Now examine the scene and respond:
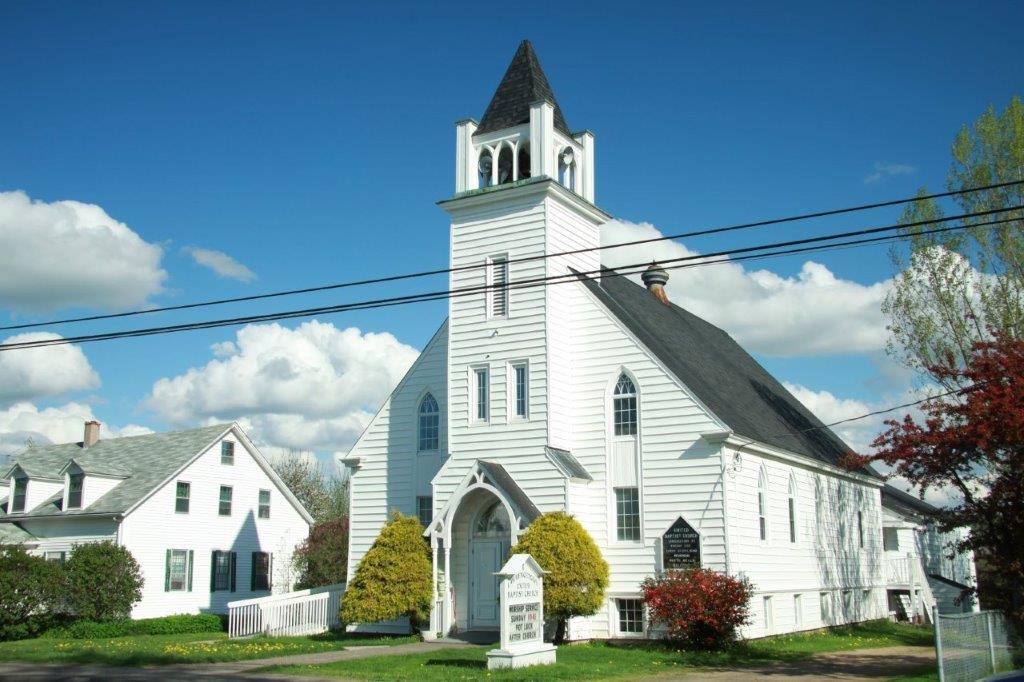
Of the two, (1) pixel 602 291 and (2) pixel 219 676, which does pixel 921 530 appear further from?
(2) pixel 219 676

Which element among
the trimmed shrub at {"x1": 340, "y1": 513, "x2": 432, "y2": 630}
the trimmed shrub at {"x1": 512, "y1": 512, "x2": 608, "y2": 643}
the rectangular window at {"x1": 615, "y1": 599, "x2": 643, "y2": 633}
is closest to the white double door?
the trimmed shrub at {"x1": 340, "y1": 513, "x2": 432, "y2": 630}

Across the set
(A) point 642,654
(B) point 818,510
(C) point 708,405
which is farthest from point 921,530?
(A) point 642,654

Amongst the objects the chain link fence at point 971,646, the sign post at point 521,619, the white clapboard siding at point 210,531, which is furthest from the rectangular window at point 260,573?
the chain link fence at point 971,646

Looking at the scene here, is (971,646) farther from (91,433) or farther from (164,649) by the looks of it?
(91,433)

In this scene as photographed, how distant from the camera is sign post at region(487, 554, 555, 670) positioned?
65.1 ft

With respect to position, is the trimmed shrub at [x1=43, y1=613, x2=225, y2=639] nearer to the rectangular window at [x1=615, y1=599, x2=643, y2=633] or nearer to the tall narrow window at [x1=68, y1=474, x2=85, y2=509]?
the tall narrow window at [x1=68, y1=474, x2=85, y2=509]

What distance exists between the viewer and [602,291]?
97.5 ft

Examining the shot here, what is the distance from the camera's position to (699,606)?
76.6ft

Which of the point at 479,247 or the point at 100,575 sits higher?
the point at 479,247

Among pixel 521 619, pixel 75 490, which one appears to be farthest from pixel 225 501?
pixel 521 619

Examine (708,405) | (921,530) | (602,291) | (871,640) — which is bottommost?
(871,640)

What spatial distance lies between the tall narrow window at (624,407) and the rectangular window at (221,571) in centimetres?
2140

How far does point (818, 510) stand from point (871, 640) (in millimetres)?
4429

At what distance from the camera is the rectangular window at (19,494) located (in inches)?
1583
